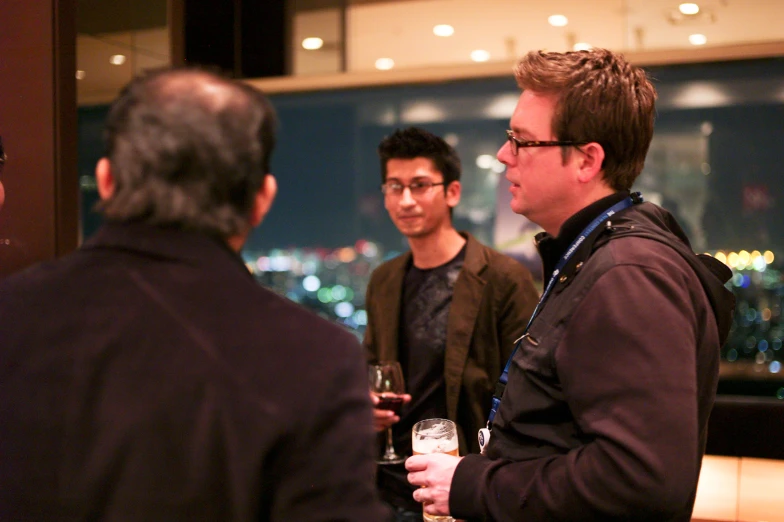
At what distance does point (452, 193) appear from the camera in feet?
9.75

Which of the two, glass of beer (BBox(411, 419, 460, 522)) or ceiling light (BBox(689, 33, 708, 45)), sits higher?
ceiling light (BBox(689, 33, 708, 45))

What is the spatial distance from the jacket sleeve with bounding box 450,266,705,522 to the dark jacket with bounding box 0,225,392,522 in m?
0.51

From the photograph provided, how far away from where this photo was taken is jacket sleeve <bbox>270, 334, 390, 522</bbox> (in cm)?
88

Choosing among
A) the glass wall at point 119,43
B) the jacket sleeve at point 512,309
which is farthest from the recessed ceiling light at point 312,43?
the jacket sleeve at point 512,309

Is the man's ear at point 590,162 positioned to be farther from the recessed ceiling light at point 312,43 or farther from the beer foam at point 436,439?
the recessed ceiling light at point 312,43

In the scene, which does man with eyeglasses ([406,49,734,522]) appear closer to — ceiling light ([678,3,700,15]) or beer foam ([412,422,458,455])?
beer foam ([412,422,458,455])

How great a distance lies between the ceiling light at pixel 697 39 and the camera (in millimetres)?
4902

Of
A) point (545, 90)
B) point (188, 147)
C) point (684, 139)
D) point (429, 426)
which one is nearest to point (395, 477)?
point (429, 426)

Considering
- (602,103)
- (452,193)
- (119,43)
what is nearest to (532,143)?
(602,103)

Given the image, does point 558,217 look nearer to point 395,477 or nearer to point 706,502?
point 395,477

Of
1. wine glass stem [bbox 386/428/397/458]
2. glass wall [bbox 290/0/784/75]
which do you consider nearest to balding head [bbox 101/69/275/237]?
wine glass stem [bbox 386/428/397/458]

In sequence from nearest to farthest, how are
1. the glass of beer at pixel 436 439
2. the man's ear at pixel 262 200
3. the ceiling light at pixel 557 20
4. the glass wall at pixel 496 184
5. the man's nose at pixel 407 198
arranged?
the man's ear at pixel 262 200
the glass of beer at pixel 436 439
the man's nose at pixel 407 198
the ceiling light at pixel 557 20
the glass wall at pixel 496 184

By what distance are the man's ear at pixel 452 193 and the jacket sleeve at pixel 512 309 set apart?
1.25 feet

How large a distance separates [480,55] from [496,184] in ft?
3.58
